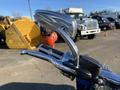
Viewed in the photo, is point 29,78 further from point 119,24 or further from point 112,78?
point 119,24

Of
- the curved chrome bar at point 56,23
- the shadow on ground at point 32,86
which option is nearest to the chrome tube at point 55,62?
the curved chrome bar at point 56,23

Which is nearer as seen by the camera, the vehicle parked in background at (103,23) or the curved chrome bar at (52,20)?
the curved chrome bar at (52,20)

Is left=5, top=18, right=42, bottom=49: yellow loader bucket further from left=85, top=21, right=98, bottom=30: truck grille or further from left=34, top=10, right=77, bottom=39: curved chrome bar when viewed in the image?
left=34, top=10, right=77, bottom=39: curved chrome bar

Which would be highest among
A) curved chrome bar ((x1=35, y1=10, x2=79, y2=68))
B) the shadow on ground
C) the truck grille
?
curved chrome bar ((x1=35, y1=10, x2=79, y2=68))

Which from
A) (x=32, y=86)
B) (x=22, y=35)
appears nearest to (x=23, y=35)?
(x=22, y=35)

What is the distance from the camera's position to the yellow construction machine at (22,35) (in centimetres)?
1697

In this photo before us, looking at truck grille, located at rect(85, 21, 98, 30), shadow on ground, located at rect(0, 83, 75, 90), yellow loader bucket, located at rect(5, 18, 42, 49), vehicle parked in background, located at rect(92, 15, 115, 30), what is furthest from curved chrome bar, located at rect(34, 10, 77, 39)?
vehicle parked in background, located at rect(92, 15, 115, 30)

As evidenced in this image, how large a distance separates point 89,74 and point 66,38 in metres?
0.64

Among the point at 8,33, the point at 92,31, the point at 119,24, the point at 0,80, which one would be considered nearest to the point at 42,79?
the point at 0,80

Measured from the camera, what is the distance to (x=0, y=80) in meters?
9.39

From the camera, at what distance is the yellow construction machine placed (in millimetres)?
16969

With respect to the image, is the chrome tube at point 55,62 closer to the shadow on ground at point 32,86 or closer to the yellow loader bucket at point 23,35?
the shadow on ground at point 32,86

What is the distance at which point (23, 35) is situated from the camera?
56.2ft

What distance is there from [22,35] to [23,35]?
0.48 feet
